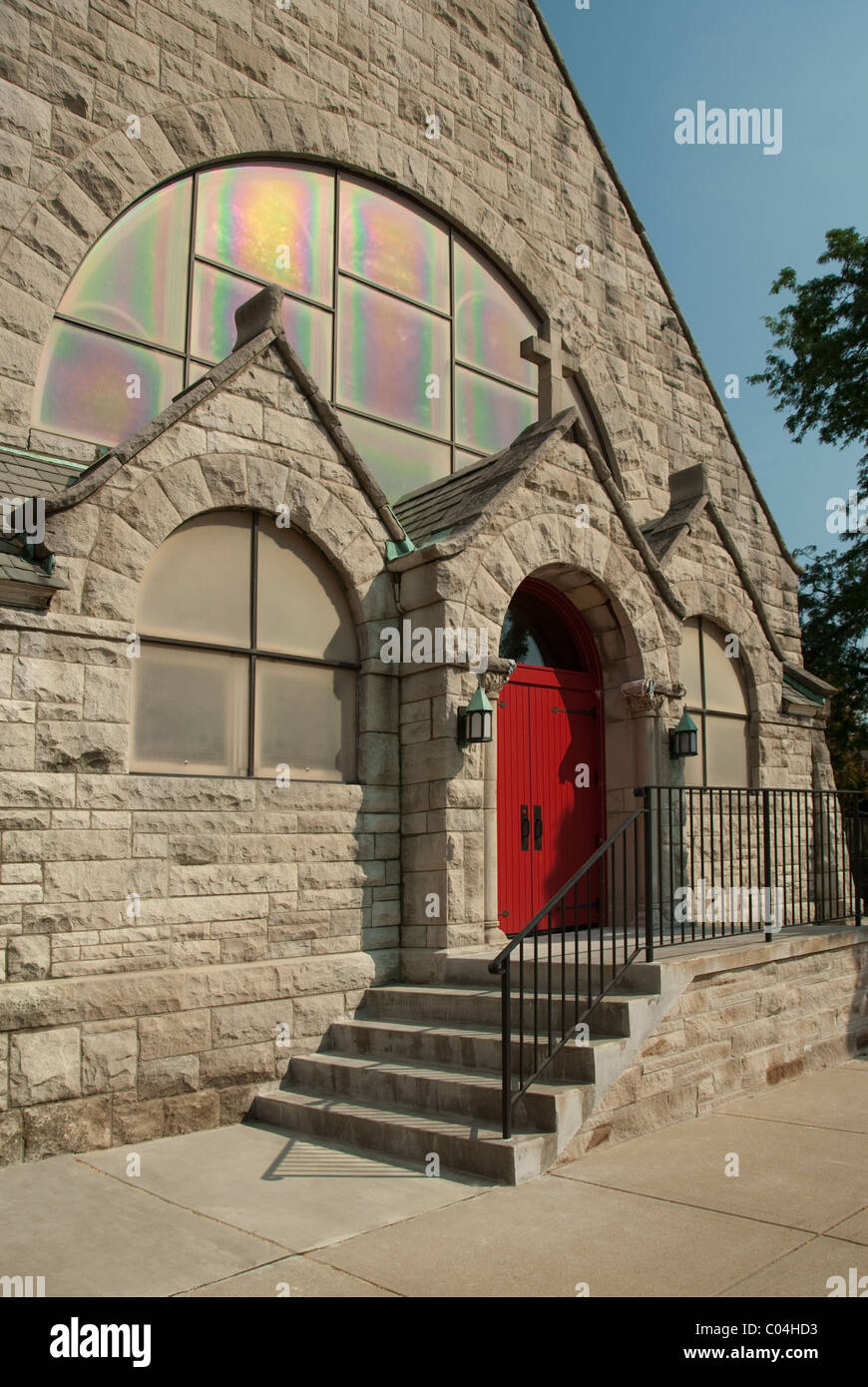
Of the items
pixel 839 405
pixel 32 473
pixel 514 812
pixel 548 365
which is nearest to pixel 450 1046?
pixel 514 812

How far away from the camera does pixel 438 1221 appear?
194 inches

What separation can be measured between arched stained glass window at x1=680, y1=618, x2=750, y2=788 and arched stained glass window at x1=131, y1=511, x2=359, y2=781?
441 cm

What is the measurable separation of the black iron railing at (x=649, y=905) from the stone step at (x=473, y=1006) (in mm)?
28

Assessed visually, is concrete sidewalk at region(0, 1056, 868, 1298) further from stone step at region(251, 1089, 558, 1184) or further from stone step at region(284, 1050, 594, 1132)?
stone step at region(284, 1050, 594, 1132)

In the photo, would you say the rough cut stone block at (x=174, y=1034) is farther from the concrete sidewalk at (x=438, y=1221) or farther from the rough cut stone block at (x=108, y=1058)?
the concrete sidewalk at (x=438, y=1221)

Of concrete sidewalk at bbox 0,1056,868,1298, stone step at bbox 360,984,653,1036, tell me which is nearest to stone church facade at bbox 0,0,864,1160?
stone step at bbox 360,984,653,1036

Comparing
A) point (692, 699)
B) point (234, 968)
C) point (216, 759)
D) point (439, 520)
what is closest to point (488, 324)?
point (439, 520)

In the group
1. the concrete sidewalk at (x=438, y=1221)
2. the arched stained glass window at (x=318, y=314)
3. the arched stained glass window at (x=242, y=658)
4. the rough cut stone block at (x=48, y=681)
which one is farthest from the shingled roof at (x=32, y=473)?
the concrete sidewalk at (x=438, y=1221)

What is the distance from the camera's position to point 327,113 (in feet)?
33.1

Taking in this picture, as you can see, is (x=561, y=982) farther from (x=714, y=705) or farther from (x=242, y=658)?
(x=714, y=705)

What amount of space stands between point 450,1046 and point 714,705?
602 centimetres

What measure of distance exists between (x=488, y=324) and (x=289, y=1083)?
7982mm
